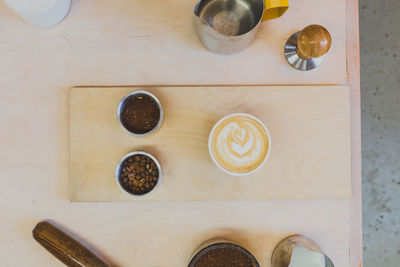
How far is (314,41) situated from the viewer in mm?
801

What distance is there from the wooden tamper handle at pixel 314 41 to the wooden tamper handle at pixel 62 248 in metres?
0.80

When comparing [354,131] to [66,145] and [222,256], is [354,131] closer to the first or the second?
[222,256]

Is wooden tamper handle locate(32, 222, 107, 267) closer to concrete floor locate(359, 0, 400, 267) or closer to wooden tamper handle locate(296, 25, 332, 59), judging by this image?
wooden tamper handle locate(296, 25, 332, 59)

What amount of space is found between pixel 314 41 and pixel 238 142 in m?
0.33

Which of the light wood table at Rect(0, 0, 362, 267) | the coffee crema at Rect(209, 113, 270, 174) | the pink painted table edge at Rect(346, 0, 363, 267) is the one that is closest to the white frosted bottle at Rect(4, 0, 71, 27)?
the light wood table at Rect(0, 0, 362, 267)

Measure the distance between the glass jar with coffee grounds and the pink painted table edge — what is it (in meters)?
0.33

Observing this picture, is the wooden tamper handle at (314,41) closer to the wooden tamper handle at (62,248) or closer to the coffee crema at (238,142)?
the coffee crema at (238,142)

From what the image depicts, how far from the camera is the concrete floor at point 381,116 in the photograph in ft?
4.68

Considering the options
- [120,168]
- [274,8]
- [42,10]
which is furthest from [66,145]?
[274,8]

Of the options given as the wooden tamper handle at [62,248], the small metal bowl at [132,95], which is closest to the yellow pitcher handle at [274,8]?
the small metal bowl at [132,95]

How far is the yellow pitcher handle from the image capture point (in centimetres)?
75

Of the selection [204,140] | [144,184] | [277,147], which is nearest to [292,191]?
[277,147]

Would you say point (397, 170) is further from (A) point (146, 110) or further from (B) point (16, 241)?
(B) point (16, 241)

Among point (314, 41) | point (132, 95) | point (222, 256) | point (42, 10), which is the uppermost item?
point (42, 10)
